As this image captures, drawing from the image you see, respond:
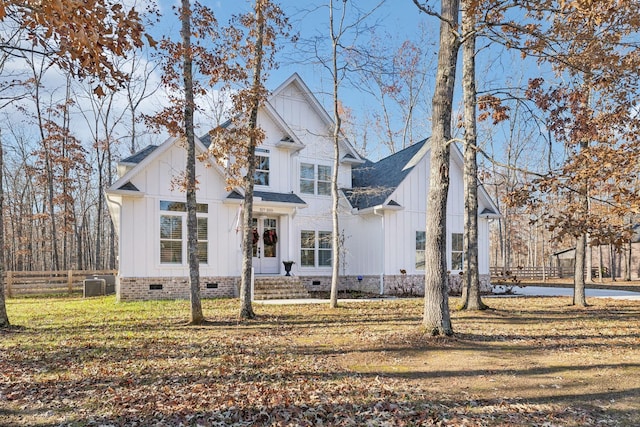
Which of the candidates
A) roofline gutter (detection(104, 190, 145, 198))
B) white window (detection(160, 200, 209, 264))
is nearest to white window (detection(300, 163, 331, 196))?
white window (detection(160, 200, 209, 264))

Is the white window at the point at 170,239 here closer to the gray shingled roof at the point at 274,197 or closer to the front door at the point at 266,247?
the gray shingled roof at the point at 274,197

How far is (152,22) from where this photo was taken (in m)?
8.77

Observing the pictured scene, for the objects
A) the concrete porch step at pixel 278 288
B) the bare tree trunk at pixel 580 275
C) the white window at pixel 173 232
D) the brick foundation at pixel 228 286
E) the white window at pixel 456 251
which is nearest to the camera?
the bare tree trunk at pixel 580 275

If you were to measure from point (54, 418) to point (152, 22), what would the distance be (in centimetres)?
787

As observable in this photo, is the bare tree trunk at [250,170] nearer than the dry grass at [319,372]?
No

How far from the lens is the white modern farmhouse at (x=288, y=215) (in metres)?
13.6

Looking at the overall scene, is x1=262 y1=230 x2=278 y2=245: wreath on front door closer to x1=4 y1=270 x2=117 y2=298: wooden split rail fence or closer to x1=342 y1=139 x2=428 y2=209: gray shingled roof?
x1=342 y1=139 x2=428 y2=209: gray shingled roof

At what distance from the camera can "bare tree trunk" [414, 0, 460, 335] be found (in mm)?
7219

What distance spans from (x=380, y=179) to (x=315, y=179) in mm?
3070

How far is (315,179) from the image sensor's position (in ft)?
58.2

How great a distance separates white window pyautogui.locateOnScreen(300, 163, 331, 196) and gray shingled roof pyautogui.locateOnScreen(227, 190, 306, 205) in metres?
1.08

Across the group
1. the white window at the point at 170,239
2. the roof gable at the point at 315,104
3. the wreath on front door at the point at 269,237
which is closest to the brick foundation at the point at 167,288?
the white window at the point at 170,239

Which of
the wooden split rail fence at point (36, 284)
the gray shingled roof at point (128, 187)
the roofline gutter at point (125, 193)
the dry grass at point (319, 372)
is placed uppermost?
the gray shingled roof at point (128, 187)

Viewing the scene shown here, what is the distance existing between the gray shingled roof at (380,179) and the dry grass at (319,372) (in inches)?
295
